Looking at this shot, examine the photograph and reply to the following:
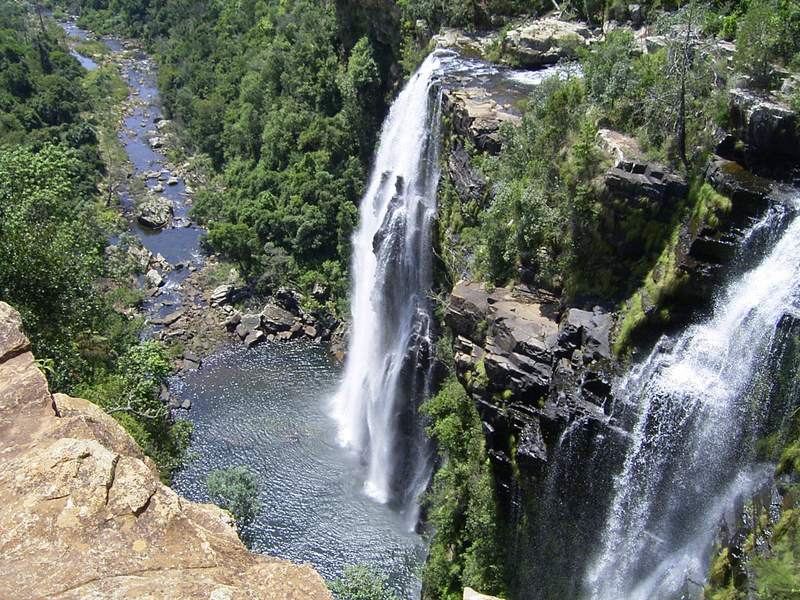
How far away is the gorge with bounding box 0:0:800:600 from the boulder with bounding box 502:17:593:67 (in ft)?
0.59

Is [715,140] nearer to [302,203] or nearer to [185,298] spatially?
[302,203]

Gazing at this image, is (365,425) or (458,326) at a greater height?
(458,326)

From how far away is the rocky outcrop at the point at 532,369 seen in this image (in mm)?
18766

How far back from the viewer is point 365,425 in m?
33.2

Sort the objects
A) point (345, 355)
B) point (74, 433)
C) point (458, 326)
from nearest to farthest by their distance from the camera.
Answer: point (74, 433) → point (458, 326) → point (345, 355)

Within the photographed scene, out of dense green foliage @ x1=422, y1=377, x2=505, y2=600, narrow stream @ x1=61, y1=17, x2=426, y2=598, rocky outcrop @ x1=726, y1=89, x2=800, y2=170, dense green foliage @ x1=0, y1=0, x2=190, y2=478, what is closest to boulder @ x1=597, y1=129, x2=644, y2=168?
rocky outcrop @ x1=726, y1=89, x2=800, y2=170

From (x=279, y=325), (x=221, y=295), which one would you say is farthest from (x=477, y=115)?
(x=221, y=295)

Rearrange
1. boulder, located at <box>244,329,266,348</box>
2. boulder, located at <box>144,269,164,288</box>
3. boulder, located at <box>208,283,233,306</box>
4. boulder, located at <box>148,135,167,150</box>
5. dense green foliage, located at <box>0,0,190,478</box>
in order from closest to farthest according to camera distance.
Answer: dense green foliage, located at <box>0,0,190,478</box>
boulder, located at <box>244,329,266,348</box>
boulder, located at <box>208,283,233,306</box>
boulder, located at <box>144,269,164,288</box>
boulder, located at <box>148,135,167,150</box>

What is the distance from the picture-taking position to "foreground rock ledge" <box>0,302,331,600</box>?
23.6 ft

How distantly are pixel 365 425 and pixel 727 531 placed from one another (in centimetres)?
1979

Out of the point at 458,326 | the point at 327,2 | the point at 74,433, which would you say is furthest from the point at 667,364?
the point at 327,2

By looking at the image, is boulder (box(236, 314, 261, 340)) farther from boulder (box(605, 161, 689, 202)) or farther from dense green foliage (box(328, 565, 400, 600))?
boulder (box(605, 161, 689, 202))

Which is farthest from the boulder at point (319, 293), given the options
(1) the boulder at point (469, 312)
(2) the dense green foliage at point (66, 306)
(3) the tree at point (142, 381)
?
(3) the tree at point (142, 381)

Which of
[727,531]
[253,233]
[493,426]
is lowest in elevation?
[253,233]
